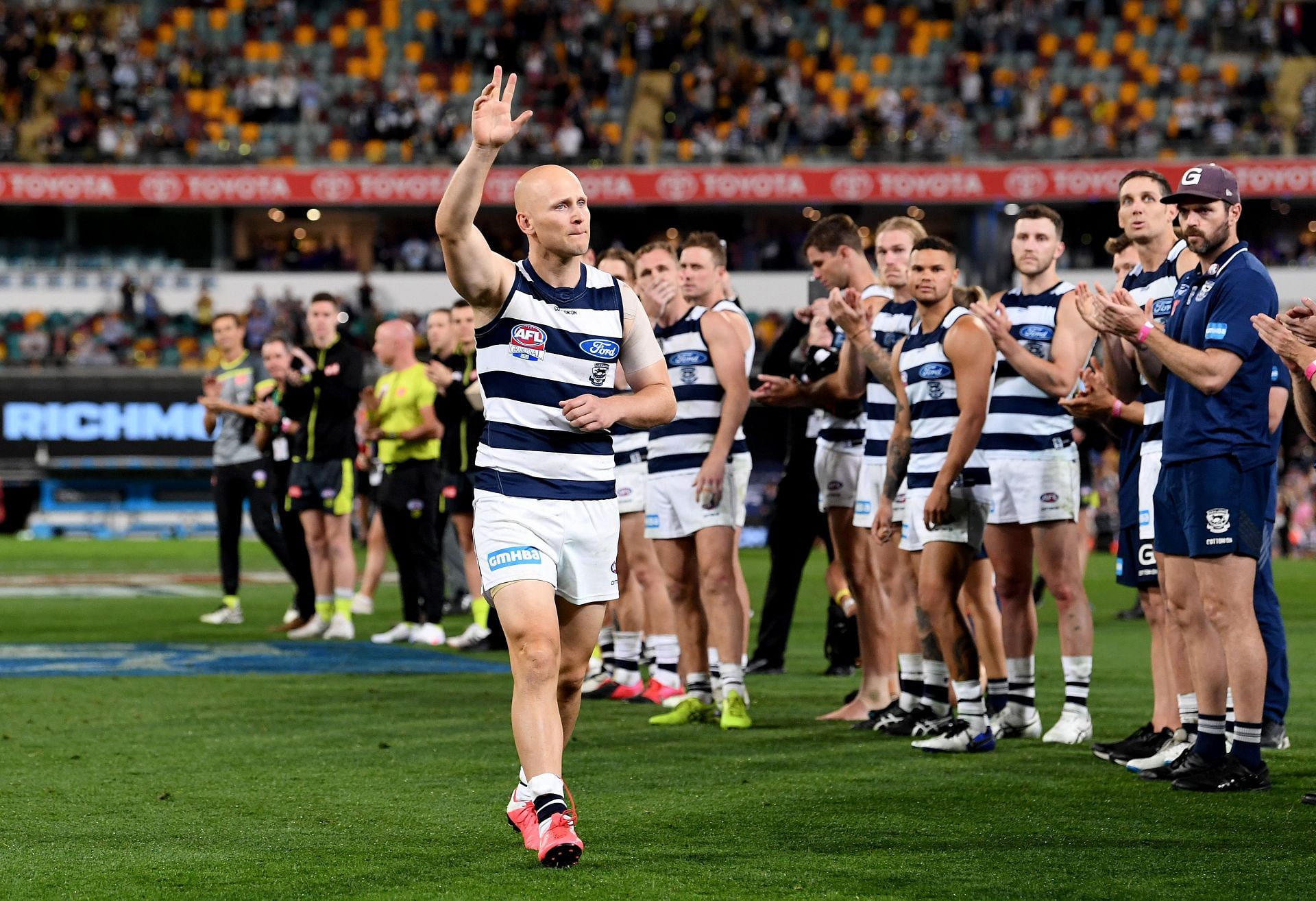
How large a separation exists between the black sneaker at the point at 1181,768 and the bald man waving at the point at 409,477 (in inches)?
278

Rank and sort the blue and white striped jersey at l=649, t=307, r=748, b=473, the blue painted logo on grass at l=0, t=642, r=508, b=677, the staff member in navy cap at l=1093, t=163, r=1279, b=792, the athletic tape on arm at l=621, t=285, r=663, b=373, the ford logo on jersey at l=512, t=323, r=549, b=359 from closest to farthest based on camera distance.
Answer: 1. the ford logo on jersey at l=512, t=323, r=549, b=359
2. the athletic tape on arm at l=621, t=285, r=663, b=373
3. the staff member in navy cap at l=1093, t=163, r=1279, b=792
4. the blue and white striped jersey at l=649, t=307, r=748, b=473
5. the blue painted logo on grass at l=0, t=642, r=508, b=677

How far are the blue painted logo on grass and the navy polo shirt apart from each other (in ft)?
18.9

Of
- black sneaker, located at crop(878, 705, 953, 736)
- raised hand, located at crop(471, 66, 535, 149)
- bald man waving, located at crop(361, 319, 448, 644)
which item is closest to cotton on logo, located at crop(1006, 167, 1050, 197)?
bald man waving, located at crop(361, 319, 448, 644)

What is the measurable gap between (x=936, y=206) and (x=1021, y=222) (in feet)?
102

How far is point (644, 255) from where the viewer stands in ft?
30.1

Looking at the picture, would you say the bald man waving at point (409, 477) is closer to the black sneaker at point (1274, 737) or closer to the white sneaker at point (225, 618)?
the white sneaker at point (225, 618)

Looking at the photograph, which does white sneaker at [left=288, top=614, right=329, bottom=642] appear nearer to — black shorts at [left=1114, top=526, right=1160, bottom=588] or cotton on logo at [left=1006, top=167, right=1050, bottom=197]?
black shorts at [left=1114, top=526, right=1160, bottom=588]

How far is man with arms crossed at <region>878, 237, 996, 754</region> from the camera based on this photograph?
7.40 m

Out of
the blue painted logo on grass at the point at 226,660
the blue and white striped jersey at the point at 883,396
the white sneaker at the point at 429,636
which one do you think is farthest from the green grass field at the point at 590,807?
the white sneaker at the point at 429,636

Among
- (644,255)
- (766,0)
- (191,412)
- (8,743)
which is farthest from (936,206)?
(8,743)

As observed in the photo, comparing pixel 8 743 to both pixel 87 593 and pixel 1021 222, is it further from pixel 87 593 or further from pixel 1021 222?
pixel 87 593

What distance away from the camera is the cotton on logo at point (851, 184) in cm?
3575

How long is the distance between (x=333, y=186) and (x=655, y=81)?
8.34 meters

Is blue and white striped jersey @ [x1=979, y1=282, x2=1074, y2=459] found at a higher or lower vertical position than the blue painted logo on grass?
higher
